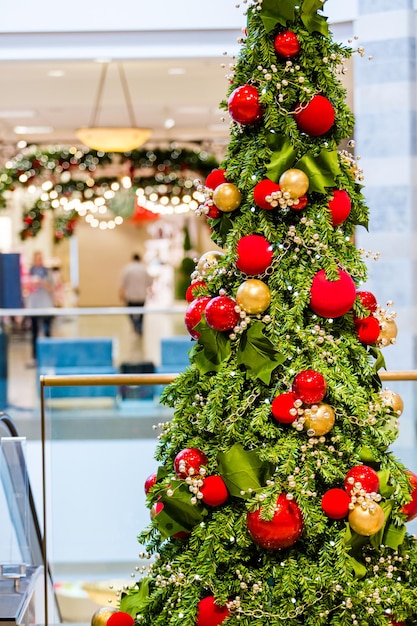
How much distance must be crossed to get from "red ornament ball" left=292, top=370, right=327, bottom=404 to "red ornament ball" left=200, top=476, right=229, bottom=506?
317 mm

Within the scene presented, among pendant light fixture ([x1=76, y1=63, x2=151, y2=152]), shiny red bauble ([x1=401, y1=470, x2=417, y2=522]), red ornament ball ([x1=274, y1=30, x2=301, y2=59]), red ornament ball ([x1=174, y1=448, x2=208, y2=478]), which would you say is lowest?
shiny red bauble ([x1=401, y1=470, x2=417, y2=522])

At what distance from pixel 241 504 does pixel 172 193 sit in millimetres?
10587

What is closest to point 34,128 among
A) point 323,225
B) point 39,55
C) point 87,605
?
point 39,55

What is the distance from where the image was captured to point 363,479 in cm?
238

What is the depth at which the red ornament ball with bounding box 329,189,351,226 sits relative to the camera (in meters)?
2.46

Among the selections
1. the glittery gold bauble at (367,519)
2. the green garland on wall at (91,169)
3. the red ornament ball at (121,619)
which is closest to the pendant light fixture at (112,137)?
the green garland on wall at (91,169)

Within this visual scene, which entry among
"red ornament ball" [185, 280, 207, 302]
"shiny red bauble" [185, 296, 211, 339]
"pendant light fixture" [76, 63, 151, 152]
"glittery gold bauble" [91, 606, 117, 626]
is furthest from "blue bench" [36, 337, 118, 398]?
"shiny red bauble" [185, 296, 211, 339]

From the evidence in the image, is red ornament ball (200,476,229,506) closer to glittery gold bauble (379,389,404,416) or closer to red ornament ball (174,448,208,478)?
red ornament ball (174,448,208,478)

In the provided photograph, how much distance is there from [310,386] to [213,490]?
38 cm

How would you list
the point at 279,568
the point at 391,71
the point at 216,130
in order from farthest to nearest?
the point at 216,130, the point at 391,71, the point at 279,568

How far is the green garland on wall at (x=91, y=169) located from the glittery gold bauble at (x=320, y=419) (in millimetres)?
10450

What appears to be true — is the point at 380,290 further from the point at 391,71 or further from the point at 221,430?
the point at 221,430

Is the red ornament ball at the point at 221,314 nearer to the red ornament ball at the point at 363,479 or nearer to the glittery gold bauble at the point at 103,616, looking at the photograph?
the red ornament ball at the point at 363,479

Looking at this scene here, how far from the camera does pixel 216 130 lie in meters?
13.9
